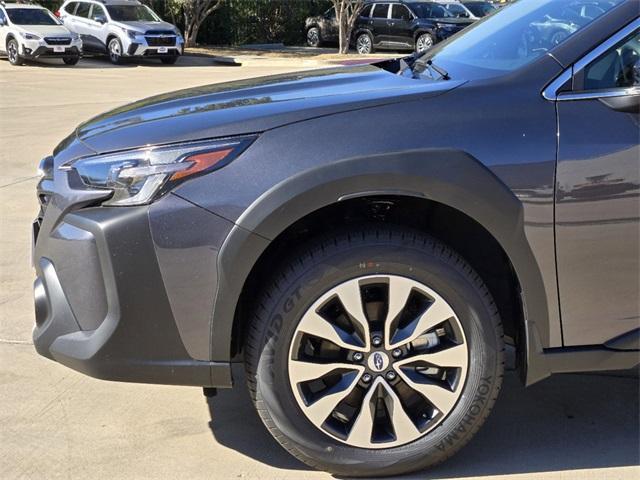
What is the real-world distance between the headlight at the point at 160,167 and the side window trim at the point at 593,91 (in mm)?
1034

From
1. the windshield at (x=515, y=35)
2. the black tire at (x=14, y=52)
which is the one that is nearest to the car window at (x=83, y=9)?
the black tire at (x=14, y=52)

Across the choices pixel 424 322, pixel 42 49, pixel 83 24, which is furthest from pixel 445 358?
pixel 83 24

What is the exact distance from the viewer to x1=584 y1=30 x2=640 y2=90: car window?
2941 mm

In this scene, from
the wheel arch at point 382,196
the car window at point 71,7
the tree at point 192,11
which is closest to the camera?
the wheel arch at point 382,196

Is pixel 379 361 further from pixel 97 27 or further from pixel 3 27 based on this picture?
pixel 97 27

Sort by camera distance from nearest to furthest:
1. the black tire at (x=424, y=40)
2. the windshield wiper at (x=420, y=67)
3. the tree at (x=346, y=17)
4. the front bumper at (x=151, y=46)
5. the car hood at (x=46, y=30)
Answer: the windshield wiper at (x=420, y=67) → the car hood at (x=46, y=30) → the front bumper at (x=151, y=46) → the black tire at (x=424, y=40) → the tree at (x=346, y=17)

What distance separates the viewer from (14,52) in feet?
72.2

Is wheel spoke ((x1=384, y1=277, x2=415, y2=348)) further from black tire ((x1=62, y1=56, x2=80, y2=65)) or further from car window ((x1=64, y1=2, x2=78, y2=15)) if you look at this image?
car window ((x1=64, y1=2, x2=78, y2=15))

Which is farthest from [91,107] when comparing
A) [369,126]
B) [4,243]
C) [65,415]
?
[369,126]

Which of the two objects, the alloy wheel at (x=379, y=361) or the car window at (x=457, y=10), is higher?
the car window at (x=457, y=10)

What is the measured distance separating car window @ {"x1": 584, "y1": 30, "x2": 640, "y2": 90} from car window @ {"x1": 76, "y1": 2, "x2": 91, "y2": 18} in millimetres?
23696

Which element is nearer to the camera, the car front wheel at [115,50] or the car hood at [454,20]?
the car front wheel at [115,50]

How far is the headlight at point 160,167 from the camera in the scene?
2787 mm

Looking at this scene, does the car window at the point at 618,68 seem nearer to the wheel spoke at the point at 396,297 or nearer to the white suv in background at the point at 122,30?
the wheel spoke at the point at 396,297
